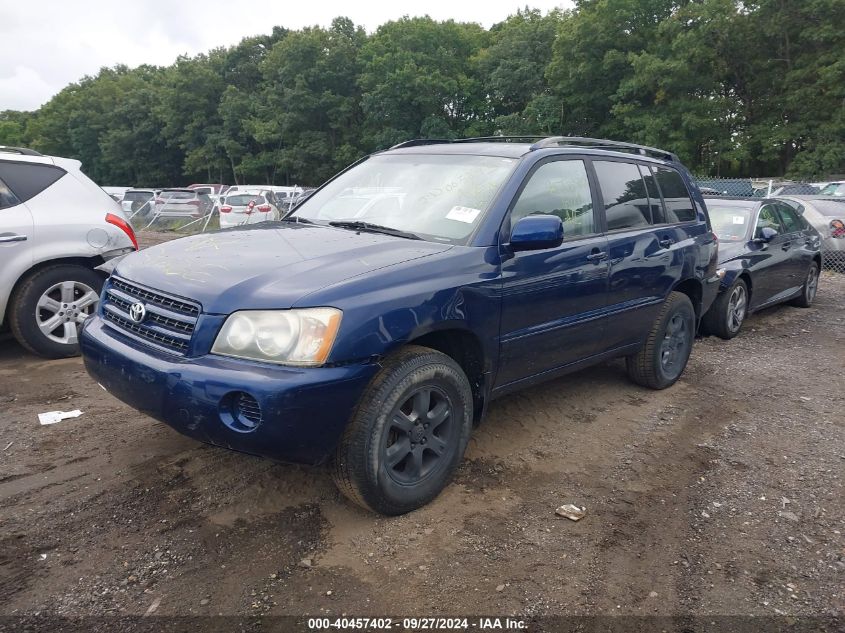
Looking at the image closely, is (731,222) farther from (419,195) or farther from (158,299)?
(158,299)

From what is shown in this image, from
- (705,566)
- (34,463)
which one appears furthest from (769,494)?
(34,463)

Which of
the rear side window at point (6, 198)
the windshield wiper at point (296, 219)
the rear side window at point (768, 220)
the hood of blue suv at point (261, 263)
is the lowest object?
the rear side window at point (768, 220)

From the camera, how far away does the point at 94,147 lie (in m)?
73.6

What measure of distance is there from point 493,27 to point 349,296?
5712 centimetres

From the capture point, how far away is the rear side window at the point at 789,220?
8180mm

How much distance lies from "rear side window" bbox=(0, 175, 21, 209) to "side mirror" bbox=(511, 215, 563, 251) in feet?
14.1

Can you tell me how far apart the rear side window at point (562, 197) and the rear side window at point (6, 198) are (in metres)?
4.26

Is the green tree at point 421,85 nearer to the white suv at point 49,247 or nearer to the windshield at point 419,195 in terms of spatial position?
the white suv at point 49,247

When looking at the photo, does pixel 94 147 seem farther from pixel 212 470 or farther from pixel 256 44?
pixel 212 470

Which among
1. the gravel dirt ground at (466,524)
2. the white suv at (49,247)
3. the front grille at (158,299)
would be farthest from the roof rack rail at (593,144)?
the white suv at (49,247)

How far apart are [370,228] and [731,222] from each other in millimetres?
5662

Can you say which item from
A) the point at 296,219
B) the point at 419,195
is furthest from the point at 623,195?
the point at 296,219

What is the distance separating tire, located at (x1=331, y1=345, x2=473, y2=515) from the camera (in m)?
2.83

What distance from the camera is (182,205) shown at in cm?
2144
